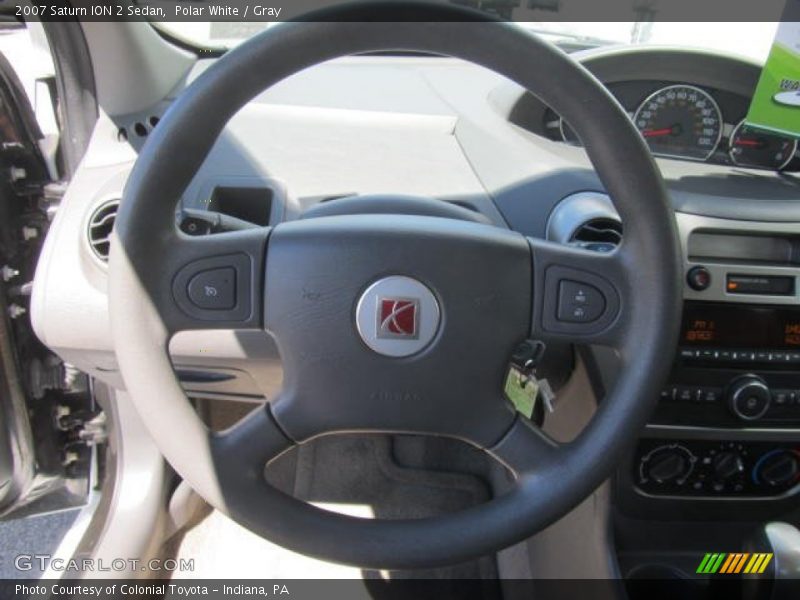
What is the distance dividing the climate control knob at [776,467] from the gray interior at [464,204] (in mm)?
21

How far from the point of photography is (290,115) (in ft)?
4.80

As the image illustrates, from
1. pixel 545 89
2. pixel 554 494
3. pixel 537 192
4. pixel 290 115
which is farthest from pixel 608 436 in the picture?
pixel 290 115

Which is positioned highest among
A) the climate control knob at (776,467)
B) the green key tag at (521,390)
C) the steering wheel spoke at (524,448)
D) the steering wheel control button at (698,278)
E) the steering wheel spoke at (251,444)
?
the steering wheel control button at (698,278)

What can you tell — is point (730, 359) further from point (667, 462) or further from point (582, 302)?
point (582, 302)

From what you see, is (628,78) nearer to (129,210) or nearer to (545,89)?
(545,89)

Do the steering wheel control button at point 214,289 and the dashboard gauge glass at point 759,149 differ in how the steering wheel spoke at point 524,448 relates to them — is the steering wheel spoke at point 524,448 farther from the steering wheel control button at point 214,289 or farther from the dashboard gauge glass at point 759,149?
the dashboard gauge glass at point 759,149

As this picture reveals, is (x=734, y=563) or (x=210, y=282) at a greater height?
(x=210, y=282)

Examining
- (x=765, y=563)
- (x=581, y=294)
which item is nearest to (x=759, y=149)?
(x=765, y=563)

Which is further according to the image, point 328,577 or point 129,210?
point 328,577


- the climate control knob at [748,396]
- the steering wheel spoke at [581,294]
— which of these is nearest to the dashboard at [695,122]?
the climate control knob at [748,396]

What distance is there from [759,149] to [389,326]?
1.11 m

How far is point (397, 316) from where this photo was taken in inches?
33.0

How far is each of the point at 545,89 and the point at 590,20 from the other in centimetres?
87

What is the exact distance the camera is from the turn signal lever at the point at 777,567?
1.28 m
